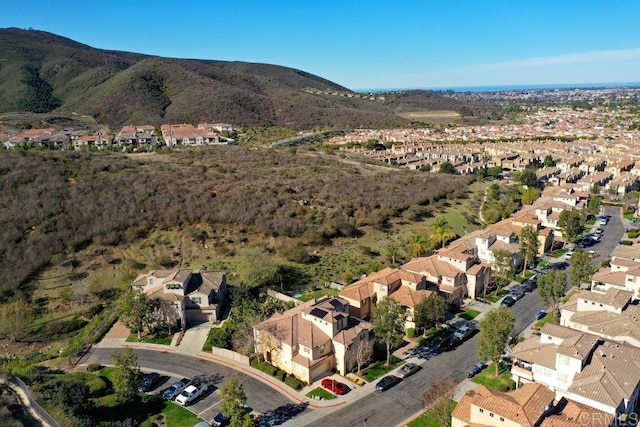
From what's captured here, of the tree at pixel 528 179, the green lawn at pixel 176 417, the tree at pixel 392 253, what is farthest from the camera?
the tree at pixel 528 179

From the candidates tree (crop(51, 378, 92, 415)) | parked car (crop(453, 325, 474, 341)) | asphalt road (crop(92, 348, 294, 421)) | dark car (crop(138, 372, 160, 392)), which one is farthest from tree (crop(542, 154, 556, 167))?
tree (crop(51, 378, 92, 415))

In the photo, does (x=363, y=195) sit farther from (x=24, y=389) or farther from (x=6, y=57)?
(x=6, y=57)

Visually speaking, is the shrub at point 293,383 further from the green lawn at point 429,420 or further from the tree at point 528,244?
the tree at point 528,244

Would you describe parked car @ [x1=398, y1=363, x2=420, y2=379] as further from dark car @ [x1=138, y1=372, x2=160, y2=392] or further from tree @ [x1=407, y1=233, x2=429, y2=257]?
tree @ [x1=407, y1=233, x2=429, y2=257]

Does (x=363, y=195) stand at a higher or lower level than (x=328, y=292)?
higher

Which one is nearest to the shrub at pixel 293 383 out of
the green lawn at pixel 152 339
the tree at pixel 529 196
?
the green lawn at pixel 152 339

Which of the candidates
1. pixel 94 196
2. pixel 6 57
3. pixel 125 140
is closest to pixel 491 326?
pixel 94 196

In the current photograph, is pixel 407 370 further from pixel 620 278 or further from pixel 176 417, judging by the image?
pixel 620 278
